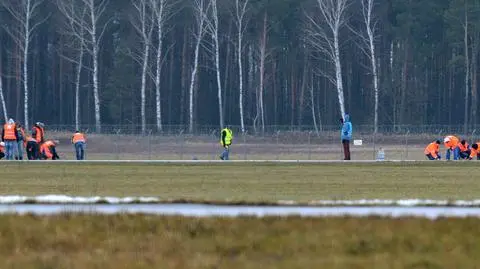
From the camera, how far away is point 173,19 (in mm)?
103375

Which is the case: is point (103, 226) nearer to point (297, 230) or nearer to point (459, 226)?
point (297, 230)

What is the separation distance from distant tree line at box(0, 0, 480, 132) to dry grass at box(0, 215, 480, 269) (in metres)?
73.3

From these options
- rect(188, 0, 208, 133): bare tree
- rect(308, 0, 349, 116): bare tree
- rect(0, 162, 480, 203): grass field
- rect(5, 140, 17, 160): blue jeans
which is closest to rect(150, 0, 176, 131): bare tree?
rect(188, 0, 208, 133): bare tree

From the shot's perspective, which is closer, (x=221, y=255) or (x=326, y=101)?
(x=221, y=255)

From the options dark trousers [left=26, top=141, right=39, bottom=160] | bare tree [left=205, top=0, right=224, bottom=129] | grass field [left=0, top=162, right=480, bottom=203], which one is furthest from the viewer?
bare tree [left=205, top=0, right=224, bottom=129]

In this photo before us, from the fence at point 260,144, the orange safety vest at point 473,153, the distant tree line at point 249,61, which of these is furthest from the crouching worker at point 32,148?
the distant tree line at point 249,61

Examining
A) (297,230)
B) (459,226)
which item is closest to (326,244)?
(297,230)

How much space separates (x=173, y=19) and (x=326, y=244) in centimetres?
8560

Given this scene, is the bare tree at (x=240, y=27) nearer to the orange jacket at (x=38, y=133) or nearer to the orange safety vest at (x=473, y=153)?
the orange safety vest at (x=473, y=153)

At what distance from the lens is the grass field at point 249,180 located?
1185 inches

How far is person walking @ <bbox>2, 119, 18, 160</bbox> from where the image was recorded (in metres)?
52.8

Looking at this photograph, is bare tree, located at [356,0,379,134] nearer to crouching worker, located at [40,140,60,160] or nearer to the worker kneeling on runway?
the worker kneeling on runway

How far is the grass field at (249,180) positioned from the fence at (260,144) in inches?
761

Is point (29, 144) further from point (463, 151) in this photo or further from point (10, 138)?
point (463, 151)
